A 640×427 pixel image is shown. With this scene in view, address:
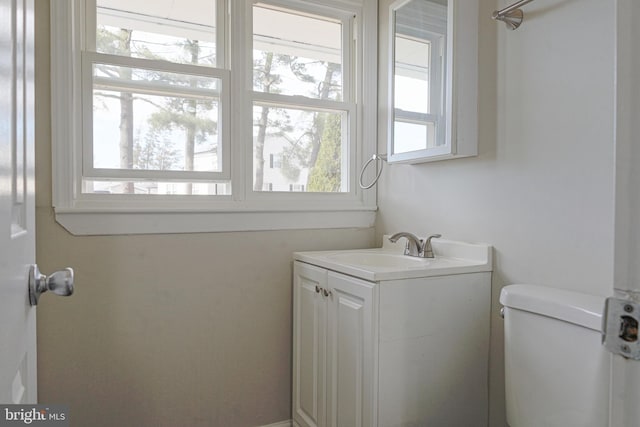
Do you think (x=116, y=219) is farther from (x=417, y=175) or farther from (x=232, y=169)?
(x=417, y=175)

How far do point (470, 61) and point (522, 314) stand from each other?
90 cm

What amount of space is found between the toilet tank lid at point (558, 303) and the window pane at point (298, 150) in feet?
3.60

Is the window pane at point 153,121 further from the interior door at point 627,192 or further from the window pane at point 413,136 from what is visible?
the interior door at point 627,192

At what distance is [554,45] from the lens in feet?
4.19

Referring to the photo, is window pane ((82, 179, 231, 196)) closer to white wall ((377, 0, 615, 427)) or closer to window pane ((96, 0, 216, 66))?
window pane ((96, 0, 216, 66))

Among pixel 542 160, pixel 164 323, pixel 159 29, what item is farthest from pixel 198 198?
pixel 542 160

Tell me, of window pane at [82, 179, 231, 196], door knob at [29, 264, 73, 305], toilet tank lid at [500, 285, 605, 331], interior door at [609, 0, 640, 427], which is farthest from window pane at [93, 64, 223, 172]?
interior door at [609, 0, 640, 427]

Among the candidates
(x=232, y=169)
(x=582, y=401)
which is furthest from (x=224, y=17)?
(x=582, y=401)

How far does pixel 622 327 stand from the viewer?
0.40m

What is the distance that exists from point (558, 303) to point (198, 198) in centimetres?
140

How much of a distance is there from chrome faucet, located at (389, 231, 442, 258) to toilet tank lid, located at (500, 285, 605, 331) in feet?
1.55

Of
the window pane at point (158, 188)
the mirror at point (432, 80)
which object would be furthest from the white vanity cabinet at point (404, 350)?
the window pane at point (158, 188)

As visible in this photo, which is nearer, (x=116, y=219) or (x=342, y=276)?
(x=342, y=276)

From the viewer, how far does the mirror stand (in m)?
1.47
